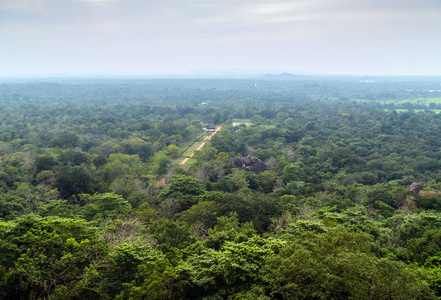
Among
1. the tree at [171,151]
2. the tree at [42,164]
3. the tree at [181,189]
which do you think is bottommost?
the tree at [171,151]

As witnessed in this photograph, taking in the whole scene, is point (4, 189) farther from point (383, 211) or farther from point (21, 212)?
point (383, 211)

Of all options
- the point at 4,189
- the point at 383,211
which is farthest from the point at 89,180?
the point at 383,211

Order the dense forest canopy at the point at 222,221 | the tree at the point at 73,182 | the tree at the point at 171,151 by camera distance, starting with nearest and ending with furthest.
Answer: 1. the dense forest canopy at the point at 222,221
2. the tree at the point at 73,182
3. the tree at the point at 171,151

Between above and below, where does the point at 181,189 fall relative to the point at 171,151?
above

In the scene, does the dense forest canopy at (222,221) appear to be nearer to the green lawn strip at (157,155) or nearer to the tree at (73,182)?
the tree at (73,182)

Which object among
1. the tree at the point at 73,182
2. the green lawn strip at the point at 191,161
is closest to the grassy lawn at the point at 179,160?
the green lawn strip at the point at 191,161

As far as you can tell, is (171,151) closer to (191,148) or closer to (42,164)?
A: (191,148)

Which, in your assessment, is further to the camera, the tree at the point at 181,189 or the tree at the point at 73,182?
the tree at the point at 73,182

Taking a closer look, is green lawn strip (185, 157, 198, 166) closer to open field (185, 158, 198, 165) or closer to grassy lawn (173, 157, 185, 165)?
open field (185, 158, 198, 165)

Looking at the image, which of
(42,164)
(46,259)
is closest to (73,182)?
(42,164)
